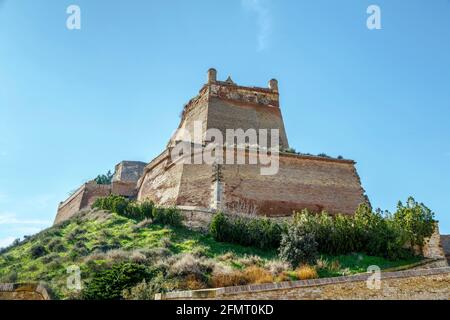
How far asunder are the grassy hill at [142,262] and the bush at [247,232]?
317mm

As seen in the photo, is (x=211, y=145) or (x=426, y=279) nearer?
(x=426, y=279)

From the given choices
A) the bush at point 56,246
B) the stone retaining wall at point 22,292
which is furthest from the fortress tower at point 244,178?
the stone retaining wall at point 22,292

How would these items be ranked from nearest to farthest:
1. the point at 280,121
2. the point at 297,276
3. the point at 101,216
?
the point at 297,276 → the point at 101,216 → the point at 280,121

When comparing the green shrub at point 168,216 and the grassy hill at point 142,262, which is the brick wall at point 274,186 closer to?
the green shrub at point 168,216

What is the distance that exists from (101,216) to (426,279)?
16413 millimetres

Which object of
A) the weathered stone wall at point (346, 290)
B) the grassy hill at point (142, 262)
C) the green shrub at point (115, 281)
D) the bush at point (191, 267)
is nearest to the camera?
the weathered stone wall at point (346, 290)

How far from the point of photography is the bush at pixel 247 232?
720 inches

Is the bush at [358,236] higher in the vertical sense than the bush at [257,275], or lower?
higher

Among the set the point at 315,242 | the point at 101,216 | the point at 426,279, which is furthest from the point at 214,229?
the point at 426,279

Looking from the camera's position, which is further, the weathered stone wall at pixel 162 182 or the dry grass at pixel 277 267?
the weathered stone wall at pixel 162 182

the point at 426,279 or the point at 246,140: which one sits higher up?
the point at 246,140
